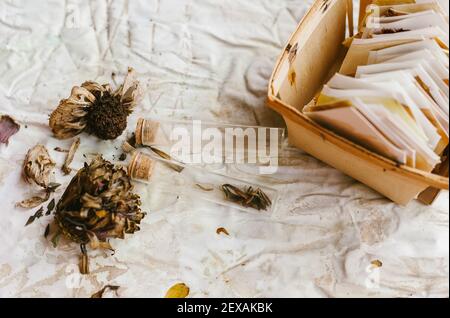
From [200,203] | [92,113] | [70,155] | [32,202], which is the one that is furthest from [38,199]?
[200,203]

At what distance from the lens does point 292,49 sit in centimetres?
98

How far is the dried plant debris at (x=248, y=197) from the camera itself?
1.01 m

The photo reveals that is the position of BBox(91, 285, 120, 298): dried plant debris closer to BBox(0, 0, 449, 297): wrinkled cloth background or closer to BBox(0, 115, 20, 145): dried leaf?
BBox(0, 0, 449, 297): wrinkled cloth background

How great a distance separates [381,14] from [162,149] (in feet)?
1.87

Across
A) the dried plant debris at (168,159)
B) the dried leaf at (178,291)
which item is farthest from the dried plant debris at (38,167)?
the dried leaf at (178,291)

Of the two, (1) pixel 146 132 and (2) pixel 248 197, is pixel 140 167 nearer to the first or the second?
(1) pixel 146 132

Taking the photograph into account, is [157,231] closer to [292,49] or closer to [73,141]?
[73,141]

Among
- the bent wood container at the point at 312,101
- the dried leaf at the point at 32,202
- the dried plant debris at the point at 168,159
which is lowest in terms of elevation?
the dried leaf at the point at 32,202

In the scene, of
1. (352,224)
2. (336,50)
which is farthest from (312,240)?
(336,50)

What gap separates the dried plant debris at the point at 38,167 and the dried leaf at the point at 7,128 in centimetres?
8

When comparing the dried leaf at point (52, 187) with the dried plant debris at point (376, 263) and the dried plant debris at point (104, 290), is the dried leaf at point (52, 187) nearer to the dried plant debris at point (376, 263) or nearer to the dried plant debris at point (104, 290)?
the dried plant debris at point (104, 290)

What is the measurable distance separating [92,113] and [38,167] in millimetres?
168

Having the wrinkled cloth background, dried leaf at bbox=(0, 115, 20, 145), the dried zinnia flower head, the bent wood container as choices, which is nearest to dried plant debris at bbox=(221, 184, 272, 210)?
the wrinkled cloth background
